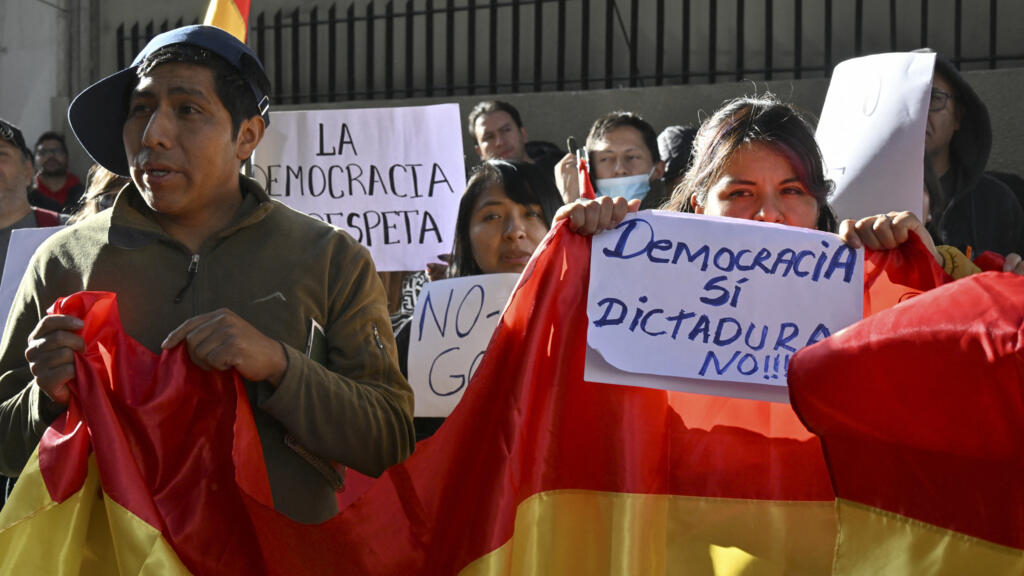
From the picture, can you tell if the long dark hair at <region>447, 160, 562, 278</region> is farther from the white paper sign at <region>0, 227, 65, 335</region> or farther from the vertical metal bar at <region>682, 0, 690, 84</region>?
the vertical metal bar at <region>682, 0, 690, 84</region>

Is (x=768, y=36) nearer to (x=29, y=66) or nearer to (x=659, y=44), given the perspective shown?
(x=659, y=44)

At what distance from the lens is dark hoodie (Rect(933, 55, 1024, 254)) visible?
421cm

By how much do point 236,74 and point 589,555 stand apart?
1229mm

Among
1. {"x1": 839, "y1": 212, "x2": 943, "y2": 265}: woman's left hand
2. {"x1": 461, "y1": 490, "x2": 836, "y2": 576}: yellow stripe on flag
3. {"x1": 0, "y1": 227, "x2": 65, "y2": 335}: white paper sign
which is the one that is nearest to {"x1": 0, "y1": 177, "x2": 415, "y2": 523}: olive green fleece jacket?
{"x1": 461, "y1": 490, "x2": 836, "y2": 576}: yellow stripe on flag

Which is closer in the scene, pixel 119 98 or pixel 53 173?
pixel 119 98

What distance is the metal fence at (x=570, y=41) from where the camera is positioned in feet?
29.2

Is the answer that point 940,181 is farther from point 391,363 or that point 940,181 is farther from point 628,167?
point 391,363

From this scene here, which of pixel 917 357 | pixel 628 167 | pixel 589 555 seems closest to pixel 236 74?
pixel 589 555

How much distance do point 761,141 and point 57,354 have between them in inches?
59.3

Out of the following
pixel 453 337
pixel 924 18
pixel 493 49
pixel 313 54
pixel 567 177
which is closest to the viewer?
pixel 453 337

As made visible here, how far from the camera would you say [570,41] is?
10.0 m

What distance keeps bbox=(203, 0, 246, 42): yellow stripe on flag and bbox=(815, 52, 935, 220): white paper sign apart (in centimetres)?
164

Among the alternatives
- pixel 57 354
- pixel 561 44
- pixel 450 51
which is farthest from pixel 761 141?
pixel 450 51

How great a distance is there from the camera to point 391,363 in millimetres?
2518
